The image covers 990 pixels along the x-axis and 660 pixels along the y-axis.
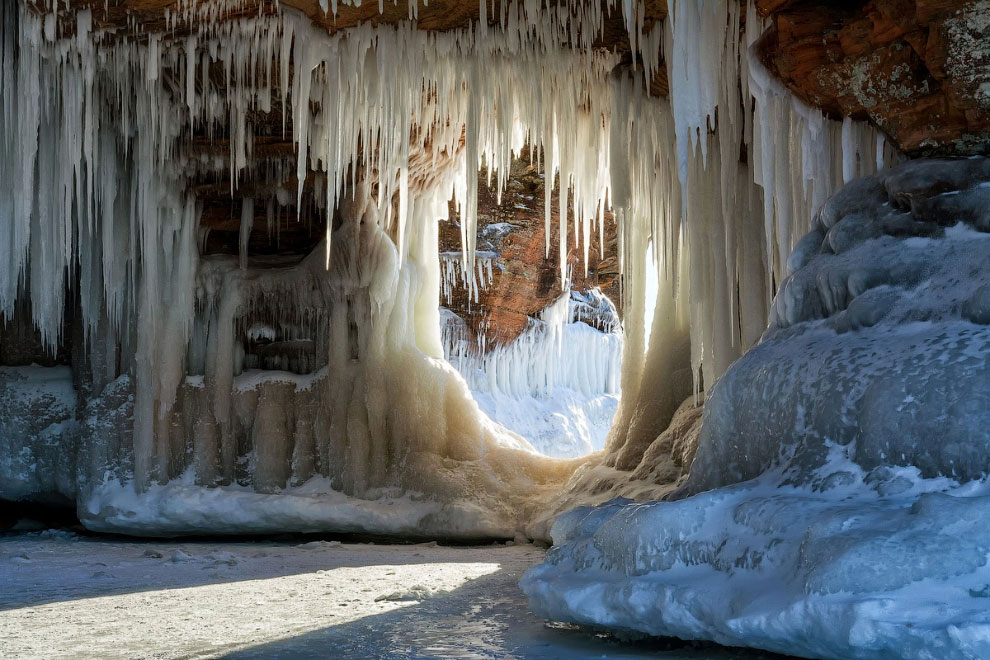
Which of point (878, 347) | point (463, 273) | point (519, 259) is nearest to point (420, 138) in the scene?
point (519, 259)

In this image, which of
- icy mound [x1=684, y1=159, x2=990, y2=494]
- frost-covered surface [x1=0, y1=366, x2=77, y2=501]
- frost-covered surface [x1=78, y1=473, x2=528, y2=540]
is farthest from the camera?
frost-covered surface [x1=0, y1=366, x2=77, y2=501]

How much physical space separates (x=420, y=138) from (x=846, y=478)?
6.81 metres

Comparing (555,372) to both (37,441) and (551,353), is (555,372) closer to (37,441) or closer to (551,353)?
(551,353)

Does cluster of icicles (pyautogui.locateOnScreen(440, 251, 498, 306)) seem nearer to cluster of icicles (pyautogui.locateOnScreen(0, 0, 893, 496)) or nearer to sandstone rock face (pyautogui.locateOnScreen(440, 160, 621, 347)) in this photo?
sandstone rock face (pyautogui.locateOnScreen(440, 160, 621, 347))

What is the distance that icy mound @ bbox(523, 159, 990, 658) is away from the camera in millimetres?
2588

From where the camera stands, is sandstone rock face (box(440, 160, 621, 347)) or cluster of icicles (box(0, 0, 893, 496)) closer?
cluster of icicles (box(0, 0, 893, 496))

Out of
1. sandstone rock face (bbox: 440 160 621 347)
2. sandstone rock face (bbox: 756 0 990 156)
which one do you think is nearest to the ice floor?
sandstone rock face (bbox: 756 0 990 156)

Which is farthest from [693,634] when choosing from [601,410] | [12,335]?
[601,410]

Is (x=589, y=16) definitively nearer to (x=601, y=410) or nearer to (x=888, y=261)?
(x=888, y=261)

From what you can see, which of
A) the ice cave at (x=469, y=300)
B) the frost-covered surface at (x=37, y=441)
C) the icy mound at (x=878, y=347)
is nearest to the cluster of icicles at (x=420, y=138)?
the ice cave at (x=469, y=300)

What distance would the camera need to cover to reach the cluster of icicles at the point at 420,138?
6.02 meters

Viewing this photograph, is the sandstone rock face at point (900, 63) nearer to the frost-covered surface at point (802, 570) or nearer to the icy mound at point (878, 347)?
the icy mound at point (878, 347)

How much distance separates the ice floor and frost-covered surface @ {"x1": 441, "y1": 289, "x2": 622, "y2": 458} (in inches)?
379

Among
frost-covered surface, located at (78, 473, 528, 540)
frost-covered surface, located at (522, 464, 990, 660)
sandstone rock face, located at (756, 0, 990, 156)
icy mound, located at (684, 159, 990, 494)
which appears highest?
sandstone rock face, located at (756, 0, 990, 156)
